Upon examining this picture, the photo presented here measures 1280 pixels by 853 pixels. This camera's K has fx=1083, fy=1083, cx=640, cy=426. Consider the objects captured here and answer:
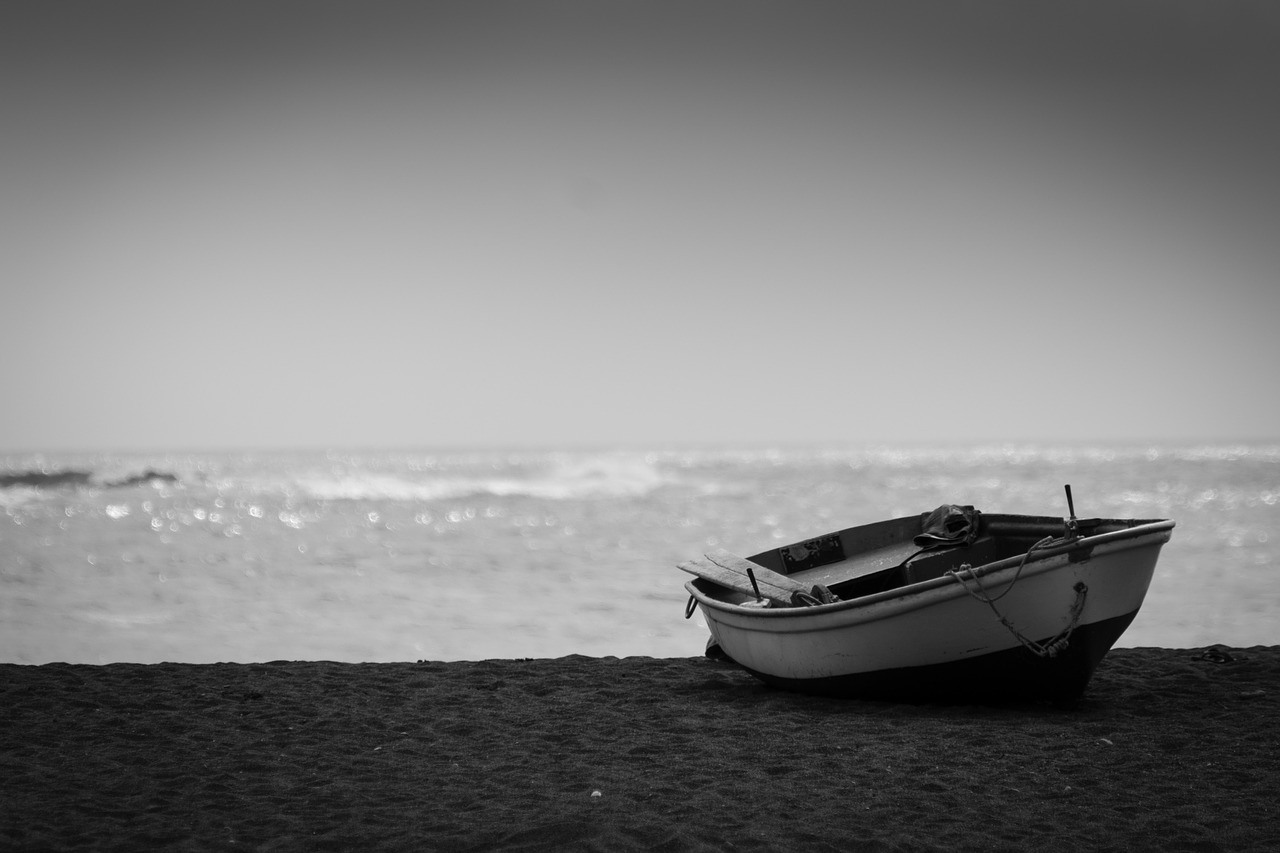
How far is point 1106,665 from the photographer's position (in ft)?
30.7

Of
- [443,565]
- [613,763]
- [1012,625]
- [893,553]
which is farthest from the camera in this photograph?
[443,565]

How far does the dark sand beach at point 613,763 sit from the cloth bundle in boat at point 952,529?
5.06 ft

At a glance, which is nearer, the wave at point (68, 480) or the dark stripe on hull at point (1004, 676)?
the dark stripe on hull at point (1004, 676)

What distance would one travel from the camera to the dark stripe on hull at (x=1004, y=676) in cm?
739

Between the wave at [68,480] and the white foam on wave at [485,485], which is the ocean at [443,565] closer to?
the white foam on wave at [485,485]

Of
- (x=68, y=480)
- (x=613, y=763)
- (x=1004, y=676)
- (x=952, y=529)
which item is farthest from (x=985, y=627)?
(x=68, y=480)

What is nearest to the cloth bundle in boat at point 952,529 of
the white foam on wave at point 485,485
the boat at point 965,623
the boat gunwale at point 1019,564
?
the boat at point 965,623

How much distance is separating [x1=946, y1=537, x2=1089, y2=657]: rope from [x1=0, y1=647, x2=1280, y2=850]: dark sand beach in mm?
512

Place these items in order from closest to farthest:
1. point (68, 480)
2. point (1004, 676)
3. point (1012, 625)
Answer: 1. point (1012, 625)
2. point (1004, 676)
3. point (68, 480)

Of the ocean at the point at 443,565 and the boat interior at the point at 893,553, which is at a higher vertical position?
the boat interior at the point at 893,553

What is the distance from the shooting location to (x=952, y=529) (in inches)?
365

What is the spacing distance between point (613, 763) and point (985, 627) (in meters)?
2.69

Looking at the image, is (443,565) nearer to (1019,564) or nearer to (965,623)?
(965,623)

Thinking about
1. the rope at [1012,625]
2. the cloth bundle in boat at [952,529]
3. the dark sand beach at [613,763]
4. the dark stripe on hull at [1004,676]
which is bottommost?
the dark sand beach at [613,763]
